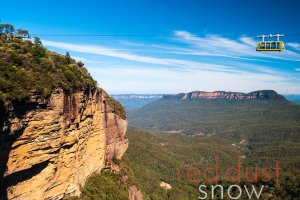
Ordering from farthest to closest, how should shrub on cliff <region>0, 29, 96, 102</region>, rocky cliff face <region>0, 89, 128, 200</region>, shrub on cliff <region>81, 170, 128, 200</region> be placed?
shrub on cliff <region>81, 170, 128, 200</region>
shrub on cliff <region>0, 29, 96, 102</region>
rocky cliff face <region>0, 89, 128, 200</region>

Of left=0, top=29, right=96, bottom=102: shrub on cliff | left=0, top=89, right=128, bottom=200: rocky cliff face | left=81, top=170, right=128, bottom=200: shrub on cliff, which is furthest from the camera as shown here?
left=81, top=170, right=128, bottom=200: shrub on cliff

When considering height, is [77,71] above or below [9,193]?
above

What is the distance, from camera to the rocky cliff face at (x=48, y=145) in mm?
19516

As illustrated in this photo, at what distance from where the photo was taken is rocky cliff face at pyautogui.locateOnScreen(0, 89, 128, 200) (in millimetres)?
19516

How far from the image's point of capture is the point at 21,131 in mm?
19859

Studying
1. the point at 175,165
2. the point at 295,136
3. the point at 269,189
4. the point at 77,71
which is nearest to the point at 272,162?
the point at 175,165

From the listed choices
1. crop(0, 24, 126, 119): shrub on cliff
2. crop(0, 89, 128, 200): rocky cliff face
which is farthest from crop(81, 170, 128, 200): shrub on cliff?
crop(0, 24, 126, 119): shrub on cliff

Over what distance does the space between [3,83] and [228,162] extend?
13719 centimetres

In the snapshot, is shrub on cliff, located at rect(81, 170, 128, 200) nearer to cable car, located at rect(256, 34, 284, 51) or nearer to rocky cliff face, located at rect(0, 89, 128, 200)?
rocky cliff face, located at rect(0, 89, 128, 200)

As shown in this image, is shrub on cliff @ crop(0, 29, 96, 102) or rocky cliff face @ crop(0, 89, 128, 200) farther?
shrub on cliff @ crop(0, 29, 96, 102)

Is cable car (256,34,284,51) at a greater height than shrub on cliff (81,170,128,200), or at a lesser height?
greater

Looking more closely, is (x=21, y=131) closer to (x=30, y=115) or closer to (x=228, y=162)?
(x=30, y=115)

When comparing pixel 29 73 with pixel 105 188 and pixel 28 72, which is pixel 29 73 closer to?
pixel 28 72

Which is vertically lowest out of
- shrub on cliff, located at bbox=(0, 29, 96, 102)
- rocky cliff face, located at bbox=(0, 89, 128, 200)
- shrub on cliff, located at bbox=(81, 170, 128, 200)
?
shrub on cliff, located at bbox=(81, 170, 128, 200)
